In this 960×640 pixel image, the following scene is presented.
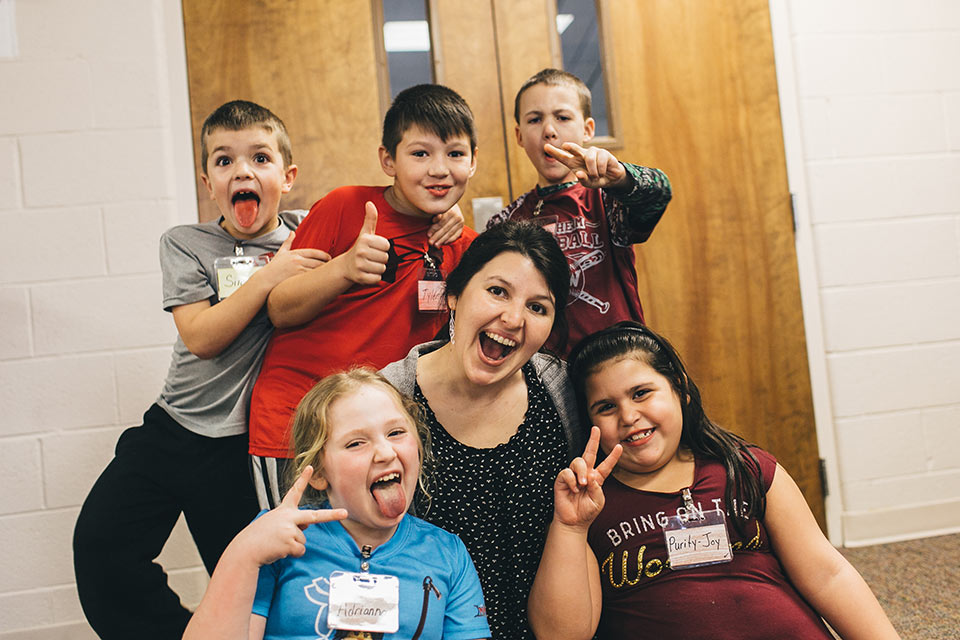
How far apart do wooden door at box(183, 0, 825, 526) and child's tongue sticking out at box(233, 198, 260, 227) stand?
58cm

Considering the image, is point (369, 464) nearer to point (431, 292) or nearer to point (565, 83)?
point (431, 292)

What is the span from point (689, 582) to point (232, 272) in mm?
1225

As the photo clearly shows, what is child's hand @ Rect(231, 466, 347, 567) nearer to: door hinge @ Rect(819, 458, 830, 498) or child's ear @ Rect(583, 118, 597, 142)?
child's ear @ Rect(583, 118, 597, 142)

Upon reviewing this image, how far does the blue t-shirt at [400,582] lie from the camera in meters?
1.13

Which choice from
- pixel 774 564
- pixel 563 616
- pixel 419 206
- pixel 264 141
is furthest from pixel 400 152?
pixel 774 564

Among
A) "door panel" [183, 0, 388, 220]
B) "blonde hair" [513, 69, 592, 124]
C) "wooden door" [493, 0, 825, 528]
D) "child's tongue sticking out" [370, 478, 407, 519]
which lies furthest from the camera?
"wooden door" [493, 0, 825, 528]

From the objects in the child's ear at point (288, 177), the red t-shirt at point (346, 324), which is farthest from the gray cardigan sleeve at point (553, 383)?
the child's ear at point (288, 177)

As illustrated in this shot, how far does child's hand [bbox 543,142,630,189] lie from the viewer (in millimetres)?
1496

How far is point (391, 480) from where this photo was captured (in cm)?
122

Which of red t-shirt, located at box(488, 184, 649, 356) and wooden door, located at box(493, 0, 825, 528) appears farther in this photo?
wooden door, located at box(493, 0, 825, 528)

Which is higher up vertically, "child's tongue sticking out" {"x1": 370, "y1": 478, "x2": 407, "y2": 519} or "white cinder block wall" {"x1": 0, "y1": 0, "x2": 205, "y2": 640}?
"white cinder block wall" {"x1": 0, "y1": 0, "x2": 205, "y2": 640}

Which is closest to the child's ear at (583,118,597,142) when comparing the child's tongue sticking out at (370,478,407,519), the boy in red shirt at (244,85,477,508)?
the boy in red shirt at (244,85,477,508)

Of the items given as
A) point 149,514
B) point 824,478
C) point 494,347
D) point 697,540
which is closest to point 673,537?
point 697,540

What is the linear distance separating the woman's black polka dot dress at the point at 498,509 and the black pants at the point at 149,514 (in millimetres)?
623
